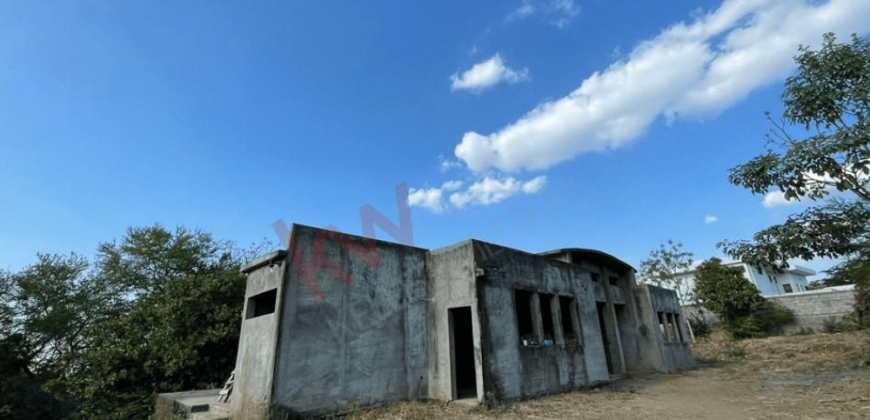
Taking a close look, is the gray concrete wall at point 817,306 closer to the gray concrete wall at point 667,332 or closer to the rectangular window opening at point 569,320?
the gray concrete wall at point 667,332

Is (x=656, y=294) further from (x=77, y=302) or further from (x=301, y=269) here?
(x=77, y=302)

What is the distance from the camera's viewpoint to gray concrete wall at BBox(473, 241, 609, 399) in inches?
334

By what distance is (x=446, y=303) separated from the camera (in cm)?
920

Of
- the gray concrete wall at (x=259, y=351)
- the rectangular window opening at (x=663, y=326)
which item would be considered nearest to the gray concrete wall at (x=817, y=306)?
the rectangular window opening at (x=663, y=326)

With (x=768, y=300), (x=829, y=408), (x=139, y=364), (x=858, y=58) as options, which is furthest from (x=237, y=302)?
(x=768, y=300)

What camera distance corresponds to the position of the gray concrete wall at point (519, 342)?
849cm

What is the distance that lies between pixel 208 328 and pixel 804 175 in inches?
603

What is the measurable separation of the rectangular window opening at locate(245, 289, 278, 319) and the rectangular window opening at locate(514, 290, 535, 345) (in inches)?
226

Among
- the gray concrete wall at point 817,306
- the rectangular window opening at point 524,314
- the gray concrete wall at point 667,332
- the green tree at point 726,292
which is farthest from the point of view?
the green tree at point 726,292

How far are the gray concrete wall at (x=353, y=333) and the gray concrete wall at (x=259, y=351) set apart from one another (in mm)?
161

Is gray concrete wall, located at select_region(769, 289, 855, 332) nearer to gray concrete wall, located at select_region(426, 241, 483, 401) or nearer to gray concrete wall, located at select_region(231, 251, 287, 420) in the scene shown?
gray concrete wall, located at select_region(426, 241, 483, 401)

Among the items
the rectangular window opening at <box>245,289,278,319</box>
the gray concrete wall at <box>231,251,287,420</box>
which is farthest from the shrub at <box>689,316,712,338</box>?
the gray concrete wall at <box>231,251,287,420</box>

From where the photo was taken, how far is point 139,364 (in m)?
12.2

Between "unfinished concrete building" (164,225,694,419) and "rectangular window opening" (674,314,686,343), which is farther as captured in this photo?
"rectangular window opening" (674,314,686,343)
